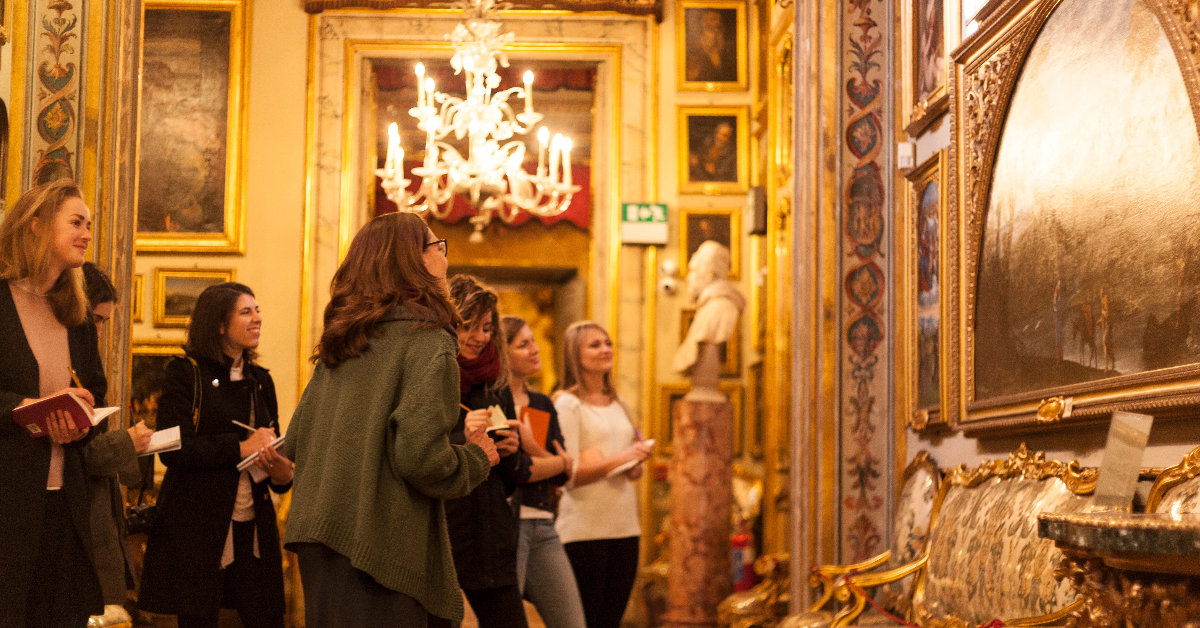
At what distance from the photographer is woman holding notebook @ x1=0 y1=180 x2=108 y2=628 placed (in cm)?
311

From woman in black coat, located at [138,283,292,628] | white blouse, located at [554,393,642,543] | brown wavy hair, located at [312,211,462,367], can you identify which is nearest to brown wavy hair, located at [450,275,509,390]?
woman in black coat, located at [138,283,292,628]

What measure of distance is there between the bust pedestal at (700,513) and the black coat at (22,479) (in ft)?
17.5

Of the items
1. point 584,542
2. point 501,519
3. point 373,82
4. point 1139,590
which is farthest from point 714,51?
point 1139,590

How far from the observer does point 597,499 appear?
5355 millimetres

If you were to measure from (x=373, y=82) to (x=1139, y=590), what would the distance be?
9340 millimetres

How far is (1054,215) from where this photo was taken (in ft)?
12.3

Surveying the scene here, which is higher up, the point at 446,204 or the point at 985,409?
the point at 446,204

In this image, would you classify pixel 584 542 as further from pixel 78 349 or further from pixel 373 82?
pixel 373 82

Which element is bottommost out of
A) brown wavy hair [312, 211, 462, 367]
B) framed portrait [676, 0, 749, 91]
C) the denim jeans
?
the denim jeans

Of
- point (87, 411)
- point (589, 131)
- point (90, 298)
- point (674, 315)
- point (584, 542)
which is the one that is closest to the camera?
point (87, 411)

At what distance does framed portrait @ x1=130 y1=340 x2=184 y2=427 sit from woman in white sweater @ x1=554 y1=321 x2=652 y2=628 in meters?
5.30

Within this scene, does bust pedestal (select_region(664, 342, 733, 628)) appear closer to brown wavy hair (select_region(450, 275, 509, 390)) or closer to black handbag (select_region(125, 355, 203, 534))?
brown wavy hair (select_region(450, 275, 509, 390))

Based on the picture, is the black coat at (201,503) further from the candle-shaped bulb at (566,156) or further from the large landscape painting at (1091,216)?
the candle-shaped bulb at (566,156)

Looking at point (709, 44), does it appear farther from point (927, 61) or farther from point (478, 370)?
point (478, 370)
